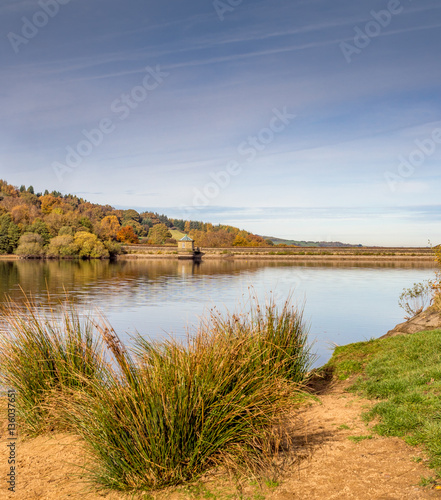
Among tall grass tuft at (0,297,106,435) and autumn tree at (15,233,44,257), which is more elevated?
autumn tree at (15,233,44,257)

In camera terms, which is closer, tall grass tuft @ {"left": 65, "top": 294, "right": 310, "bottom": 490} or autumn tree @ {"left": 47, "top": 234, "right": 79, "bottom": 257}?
tall grass tuft @ {"left": 65, "top": 294, "right": 310, "bottom": 490}

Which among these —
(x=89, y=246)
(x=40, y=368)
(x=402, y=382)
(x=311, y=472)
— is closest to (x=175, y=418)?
(x=311, y=472)

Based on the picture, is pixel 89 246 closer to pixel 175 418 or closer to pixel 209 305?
pixel 209 305

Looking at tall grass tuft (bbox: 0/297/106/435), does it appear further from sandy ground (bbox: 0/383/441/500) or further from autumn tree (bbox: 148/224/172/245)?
autumn tree (bbox: 148/224/172/245)

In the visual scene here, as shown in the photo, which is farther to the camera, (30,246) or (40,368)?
(30,246)

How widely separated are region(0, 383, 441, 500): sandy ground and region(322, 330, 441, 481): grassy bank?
18 cm

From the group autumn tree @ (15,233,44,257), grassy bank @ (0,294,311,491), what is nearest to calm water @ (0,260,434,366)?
grassy bank @ (0,294,311,491)

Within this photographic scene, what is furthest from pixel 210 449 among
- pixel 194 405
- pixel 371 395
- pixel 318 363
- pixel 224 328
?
pixel 318 363

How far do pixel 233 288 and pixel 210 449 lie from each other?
25028mm

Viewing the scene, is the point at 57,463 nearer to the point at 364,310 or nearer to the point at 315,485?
the point at 315,485

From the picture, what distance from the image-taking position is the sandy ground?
12.2 ft

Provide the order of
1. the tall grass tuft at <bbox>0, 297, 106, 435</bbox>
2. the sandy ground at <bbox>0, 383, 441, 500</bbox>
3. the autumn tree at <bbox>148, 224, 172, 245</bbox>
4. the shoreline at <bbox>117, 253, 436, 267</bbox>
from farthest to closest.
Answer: the autumn tree at <bbox>148, 224, 172, 245</bbox> → the shoreline at <bbox>117, 253, 436, 267</bbox> → the tall grass tuft at <bbox>0, 297, 106, 435</bbox> → the sandy ground at <bbox>0, 383, 441, 500</bbox>

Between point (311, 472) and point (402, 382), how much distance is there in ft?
8.00

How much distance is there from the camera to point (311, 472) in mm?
4090
